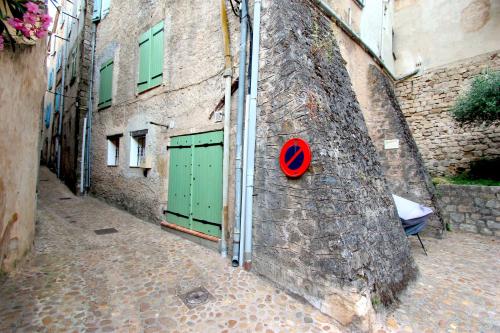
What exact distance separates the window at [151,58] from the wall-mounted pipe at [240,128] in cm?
260

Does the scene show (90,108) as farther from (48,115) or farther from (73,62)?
(48,115)

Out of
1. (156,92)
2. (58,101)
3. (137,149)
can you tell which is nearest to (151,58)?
(156,92)

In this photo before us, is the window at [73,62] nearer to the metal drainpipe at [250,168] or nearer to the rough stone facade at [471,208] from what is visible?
the metal drainpipe at [250,168]

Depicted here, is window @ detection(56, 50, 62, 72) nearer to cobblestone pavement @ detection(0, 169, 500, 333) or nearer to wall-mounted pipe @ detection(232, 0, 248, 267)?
cobblestone pavement @ detection(0, 169, 500, 333)

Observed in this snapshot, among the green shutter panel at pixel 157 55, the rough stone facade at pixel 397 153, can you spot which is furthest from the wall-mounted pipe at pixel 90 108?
the rough stone facade at pixel 397 153

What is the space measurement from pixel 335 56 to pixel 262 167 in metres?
2.24

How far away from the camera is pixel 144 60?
247 inches

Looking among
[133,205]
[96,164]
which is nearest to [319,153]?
[133,205]

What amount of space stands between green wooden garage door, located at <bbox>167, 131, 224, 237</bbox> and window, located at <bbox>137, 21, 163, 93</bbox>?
178 cm

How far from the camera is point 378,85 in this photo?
6.25 metres

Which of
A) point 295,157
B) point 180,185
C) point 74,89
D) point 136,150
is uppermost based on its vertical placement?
point 74,89

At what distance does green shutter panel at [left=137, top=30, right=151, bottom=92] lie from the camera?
615cm

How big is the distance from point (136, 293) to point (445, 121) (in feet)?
32.6

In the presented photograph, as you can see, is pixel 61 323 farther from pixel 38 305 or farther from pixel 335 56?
pixel 335 56
